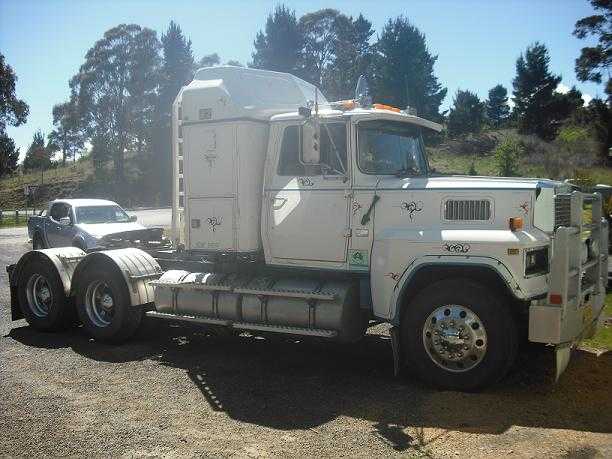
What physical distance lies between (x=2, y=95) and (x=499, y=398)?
49237 mm

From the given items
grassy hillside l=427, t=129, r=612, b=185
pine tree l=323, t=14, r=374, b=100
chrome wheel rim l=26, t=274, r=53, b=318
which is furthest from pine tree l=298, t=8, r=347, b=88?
chrome wheel rim l=26, t=274, r=53, b=318

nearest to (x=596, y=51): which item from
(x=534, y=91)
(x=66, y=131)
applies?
(x=534, y=91)

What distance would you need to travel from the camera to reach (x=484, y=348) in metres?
5.49

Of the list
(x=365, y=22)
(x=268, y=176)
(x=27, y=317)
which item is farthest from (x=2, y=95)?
(x=268, y=176)

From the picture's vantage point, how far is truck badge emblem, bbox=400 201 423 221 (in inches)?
232

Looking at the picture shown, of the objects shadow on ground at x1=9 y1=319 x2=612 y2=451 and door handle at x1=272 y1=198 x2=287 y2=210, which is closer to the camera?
shadow on ground at x1=9 y1=319 x2=612 y2=451

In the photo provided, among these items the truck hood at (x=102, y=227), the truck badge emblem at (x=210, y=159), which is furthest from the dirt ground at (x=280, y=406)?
the truck hood at (x=102, y=227)

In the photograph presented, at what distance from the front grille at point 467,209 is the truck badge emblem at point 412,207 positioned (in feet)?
0.88

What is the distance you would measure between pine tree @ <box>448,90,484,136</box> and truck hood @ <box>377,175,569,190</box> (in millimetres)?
38828

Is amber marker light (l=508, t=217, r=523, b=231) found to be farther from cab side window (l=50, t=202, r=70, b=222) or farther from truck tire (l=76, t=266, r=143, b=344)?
cab side window (l=50, t=202, r=70, b=222)

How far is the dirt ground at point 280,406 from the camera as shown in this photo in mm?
4520

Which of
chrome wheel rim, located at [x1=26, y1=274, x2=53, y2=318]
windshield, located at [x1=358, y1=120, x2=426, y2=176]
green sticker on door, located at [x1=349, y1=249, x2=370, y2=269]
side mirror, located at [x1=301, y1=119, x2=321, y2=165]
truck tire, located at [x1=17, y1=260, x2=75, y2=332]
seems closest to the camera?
side mirror, located at [x1=301, y1=119, x2=321, y2=165]

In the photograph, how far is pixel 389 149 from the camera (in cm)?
656

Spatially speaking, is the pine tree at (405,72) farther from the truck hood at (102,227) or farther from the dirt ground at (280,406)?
the dirt ground at (280,406)
